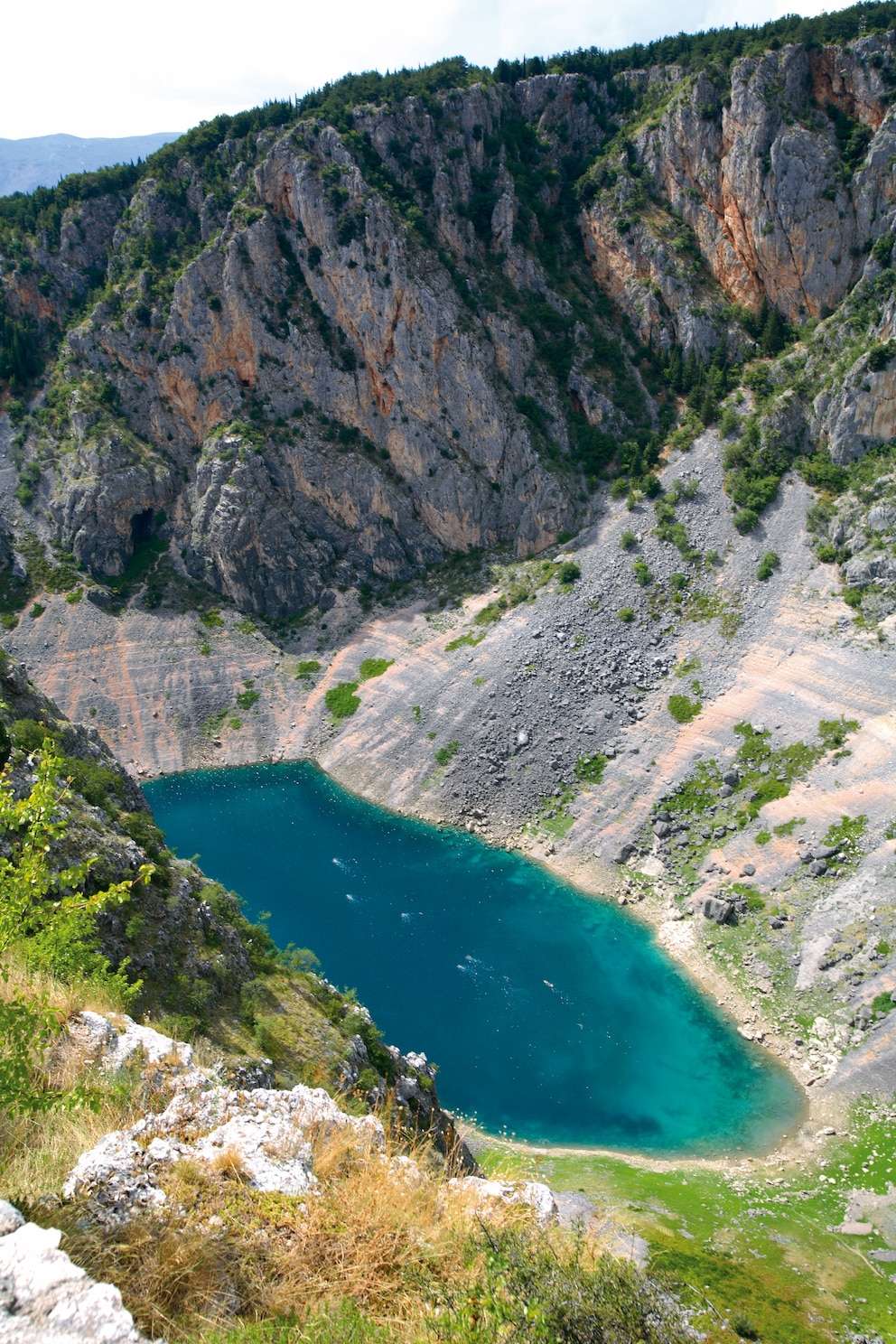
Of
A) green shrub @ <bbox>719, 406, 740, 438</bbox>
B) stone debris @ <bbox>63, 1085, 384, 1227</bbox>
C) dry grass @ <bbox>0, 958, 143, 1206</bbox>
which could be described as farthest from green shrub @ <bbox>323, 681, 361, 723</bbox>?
dry grass @ <bbox>0, 958, 143, 1206</bbox>

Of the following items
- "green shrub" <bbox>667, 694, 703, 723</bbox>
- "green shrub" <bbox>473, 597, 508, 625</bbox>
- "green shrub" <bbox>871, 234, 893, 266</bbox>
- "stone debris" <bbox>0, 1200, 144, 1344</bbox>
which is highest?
"green shrub" <bbox>871, 234, 893, 266</bbox>

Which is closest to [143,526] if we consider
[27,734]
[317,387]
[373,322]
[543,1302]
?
[317,387]

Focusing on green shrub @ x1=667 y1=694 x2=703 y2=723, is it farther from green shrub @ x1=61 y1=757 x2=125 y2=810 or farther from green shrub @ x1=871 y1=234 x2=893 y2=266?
green shrub @ x1=871 y1=234 x2=893 y2=266

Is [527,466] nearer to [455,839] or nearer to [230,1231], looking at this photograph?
[455,839]

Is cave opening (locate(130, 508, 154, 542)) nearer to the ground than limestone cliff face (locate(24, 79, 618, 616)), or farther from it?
nearer to the ground

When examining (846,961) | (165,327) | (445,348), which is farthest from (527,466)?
(846,961)

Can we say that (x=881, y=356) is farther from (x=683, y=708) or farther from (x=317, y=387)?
(x=317, y=387)

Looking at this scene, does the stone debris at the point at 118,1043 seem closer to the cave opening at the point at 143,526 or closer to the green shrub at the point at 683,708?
the green shrub at the point at 683,708
